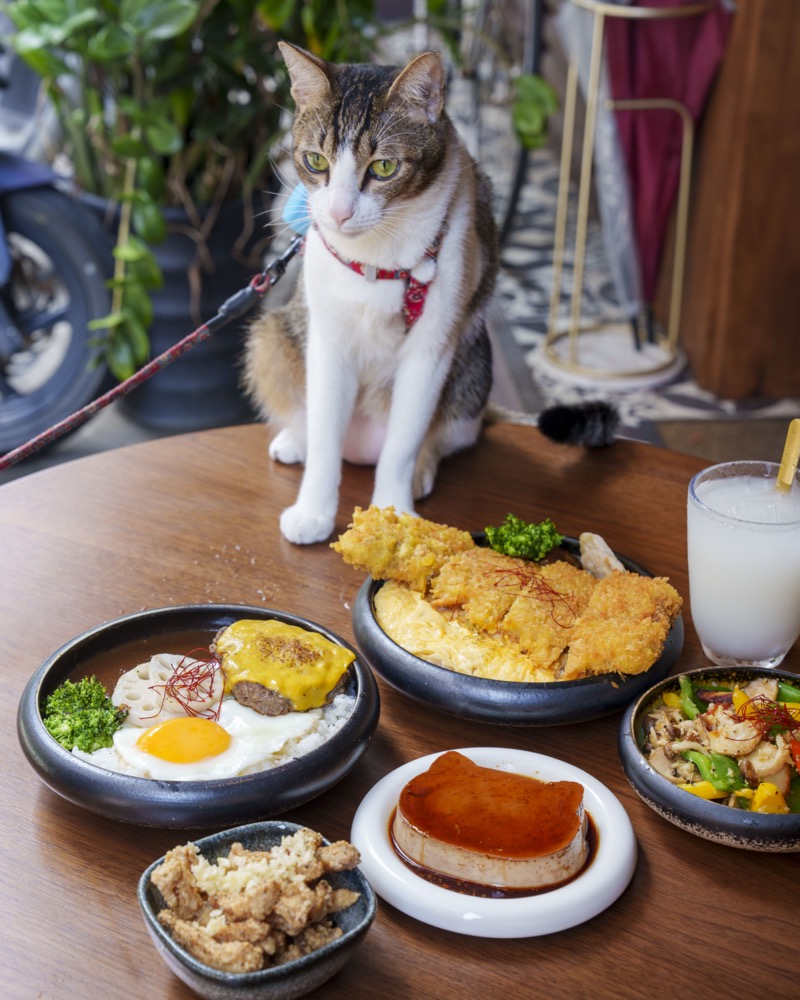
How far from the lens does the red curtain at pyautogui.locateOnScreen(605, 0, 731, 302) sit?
3137mm

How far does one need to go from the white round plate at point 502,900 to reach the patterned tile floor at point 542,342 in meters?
1.69

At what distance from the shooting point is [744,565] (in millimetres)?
1060

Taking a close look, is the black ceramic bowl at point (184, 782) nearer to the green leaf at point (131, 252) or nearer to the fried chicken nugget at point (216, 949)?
the fried chicken nugget at point (216, 949)

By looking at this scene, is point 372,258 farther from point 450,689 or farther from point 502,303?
point 502,303

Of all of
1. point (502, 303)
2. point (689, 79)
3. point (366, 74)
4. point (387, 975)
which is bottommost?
point (502, 303)

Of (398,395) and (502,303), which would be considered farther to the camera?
(502,303)

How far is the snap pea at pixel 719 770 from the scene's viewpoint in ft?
2.99

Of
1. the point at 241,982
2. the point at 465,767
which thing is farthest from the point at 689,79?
the point at 241,982

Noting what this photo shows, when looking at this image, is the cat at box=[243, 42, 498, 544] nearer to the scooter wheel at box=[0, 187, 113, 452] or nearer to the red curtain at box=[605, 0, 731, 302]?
the scooter wheel at box=[0, 187, 113, 452]

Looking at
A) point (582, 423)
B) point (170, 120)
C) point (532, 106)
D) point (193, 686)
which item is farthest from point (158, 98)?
point (193, 686)

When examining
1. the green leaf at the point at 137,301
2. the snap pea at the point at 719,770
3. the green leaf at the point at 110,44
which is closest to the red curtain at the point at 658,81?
the green leaf at the point at 110,44

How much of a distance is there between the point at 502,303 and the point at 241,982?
3.43 m

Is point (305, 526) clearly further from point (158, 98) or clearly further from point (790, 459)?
point (158, 98)

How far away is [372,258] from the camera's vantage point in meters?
1.46
